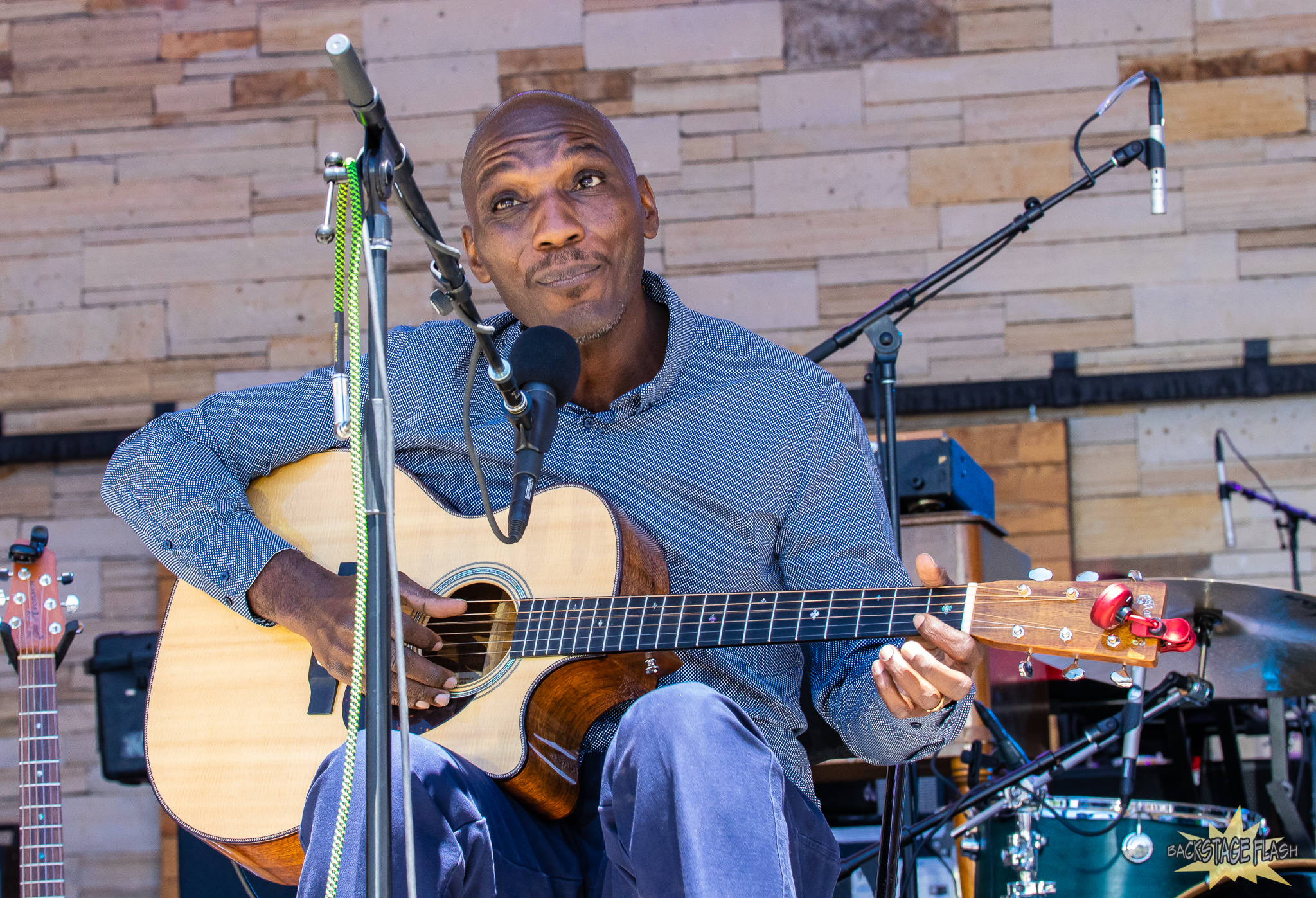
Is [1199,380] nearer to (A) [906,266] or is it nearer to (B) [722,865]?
(A) [906,266]

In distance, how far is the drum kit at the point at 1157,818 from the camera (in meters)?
2.60

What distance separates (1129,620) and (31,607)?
233cm

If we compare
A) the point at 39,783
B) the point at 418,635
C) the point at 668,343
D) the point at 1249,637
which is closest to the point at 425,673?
the point at 418,635

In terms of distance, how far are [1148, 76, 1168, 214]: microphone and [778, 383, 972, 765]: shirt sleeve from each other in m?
1.12

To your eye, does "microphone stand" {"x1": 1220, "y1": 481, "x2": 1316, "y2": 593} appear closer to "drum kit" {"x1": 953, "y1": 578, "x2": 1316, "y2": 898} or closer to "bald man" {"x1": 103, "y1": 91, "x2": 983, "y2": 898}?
"drum kit" {"x1": 953, "y1": 578, "x2": 1316, "y2": 898}

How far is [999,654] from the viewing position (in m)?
3.11

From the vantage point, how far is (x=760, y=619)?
183 centimetres

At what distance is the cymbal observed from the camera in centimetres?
255

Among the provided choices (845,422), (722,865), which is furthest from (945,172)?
(722,865)

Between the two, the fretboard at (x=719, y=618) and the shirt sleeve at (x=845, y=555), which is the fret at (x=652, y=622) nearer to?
the fretboard at (x=719, y=618)

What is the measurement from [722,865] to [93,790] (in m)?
3.74

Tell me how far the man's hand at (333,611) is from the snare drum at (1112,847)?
1517 millimetres

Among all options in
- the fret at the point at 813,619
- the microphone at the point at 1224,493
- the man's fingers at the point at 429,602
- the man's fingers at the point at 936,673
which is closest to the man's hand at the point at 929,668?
the man's fingers at the point at 936,673

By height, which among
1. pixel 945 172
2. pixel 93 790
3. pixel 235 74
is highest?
pixel 235 74
